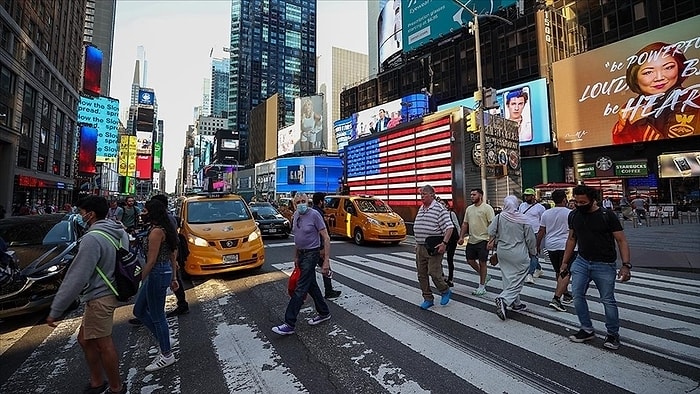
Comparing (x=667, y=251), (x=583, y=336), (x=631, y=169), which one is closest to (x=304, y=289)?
(x=583, y=336)

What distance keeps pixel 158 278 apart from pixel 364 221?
368 inches

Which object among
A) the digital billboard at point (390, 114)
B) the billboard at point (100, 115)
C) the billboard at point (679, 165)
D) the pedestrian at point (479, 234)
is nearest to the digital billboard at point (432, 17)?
the digital billboard at point (390, 114)

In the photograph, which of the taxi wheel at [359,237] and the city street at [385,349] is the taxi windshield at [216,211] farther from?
the taxi wheel at [359,237]

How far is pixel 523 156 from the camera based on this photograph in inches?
1597

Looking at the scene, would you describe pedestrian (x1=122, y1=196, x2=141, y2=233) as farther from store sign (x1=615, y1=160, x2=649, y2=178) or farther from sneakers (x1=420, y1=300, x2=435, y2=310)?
store sign (x1=615, y1=160, x2=649, y2=178)

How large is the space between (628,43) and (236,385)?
41.4 metres

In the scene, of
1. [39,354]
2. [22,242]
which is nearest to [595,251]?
[39,354]

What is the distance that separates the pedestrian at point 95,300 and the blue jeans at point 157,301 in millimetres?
581

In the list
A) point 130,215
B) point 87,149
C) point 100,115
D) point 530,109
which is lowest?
point 130,215

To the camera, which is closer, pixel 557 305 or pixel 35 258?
pixel 557 305

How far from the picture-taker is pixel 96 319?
2.95 metres

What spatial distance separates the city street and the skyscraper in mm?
129640

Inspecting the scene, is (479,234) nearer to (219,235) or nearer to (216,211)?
(219,235)

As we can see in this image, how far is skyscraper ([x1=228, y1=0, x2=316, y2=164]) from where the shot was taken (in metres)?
135
